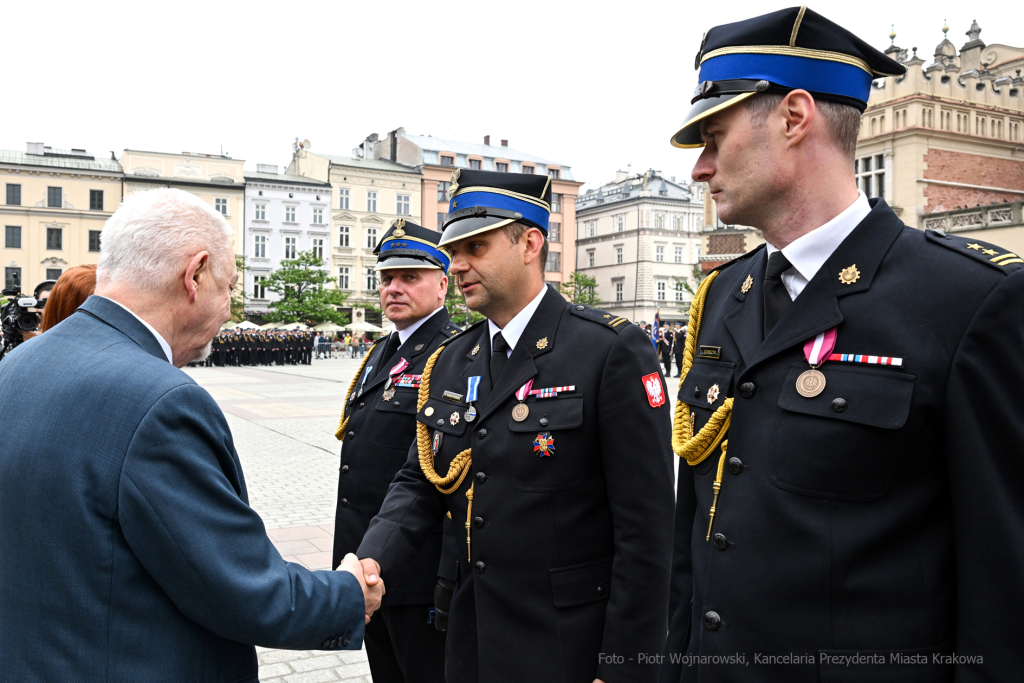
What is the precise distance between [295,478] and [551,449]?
7.64 meters

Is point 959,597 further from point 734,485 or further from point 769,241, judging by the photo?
point 769,241

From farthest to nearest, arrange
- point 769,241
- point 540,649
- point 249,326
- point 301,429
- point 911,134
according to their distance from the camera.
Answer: point 249,326 → point 911,134 → point 301,429 → point 540,649 → point 769,241

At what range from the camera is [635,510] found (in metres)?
2.46

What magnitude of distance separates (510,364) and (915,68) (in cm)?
3656

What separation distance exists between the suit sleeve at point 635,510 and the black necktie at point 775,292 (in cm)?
56

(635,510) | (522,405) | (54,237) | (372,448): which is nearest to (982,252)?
(635,510)

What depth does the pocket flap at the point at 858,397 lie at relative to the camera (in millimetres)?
1565

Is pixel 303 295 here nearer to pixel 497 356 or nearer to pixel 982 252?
pixel 497 356

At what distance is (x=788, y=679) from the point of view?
1.64 meters

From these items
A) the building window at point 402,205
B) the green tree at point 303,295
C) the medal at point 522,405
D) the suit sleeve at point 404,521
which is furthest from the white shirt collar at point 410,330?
the building window at point 402,205

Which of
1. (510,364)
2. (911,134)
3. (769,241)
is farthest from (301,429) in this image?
(911,134)

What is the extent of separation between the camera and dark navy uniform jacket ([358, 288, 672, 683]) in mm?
2432

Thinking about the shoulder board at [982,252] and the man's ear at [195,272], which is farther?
the man's ear at [195,272]

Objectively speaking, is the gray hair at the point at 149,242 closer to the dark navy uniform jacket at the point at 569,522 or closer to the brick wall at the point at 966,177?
the dark navy uniform jacket at the point at 569,522
